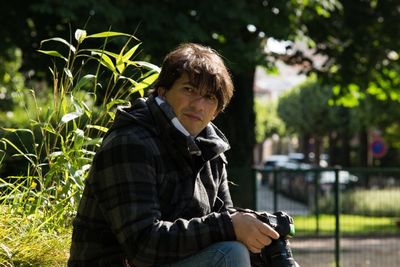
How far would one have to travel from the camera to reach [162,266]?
265cm

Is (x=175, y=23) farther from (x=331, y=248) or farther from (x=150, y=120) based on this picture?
(x=150, y=120)

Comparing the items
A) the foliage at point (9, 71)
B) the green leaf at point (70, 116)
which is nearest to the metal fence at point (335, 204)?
the foliage at point (9, 71)

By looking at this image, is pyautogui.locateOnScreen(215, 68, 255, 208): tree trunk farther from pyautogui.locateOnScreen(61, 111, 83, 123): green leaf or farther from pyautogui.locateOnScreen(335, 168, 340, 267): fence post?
pyautogui.locateOnScreen(61, 111, 83, 123): green leaf

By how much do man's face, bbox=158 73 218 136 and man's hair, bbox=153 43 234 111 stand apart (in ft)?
0.06

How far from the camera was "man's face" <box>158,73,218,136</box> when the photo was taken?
9.37 feet

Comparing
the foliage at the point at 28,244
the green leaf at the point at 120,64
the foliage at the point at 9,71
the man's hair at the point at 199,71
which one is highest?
the foliage at the point at 9,71

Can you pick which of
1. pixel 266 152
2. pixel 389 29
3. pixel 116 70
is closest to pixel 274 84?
pixel 266 152

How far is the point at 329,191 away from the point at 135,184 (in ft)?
25.5

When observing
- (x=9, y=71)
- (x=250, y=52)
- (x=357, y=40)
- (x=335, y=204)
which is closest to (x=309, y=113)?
(x=357, y=40)

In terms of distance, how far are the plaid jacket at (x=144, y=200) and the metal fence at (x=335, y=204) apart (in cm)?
702

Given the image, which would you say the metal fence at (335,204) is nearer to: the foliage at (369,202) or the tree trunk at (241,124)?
the foliage at (369,202)

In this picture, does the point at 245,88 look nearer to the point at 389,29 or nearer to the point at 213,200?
the point at 389,29

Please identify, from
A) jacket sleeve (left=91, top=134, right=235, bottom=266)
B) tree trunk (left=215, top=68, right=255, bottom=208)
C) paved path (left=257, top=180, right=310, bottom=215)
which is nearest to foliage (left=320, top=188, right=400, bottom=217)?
paved path (left=257, top=180, right=310, bottom=215)

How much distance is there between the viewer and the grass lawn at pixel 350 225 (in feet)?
33.0
